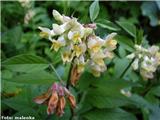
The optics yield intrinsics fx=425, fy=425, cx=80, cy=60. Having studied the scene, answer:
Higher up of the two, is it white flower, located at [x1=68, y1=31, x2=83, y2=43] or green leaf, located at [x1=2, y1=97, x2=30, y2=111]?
white flower, located at [x1=68, y1=31, x2=83, y2=43]

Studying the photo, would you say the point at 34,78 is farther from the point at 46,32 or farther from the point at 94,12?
the point at 94,12

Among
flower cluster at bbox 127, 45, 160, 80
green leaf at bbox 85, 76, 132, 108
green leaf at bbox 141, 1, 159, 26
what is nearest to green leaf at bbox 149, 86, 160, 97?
flower cluster at bbox 127, 45, 160, 80

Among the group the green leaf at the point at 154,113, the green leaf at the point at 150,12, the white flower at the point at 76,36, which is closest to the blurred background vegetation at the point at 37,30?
the green leaf at the point at 150,12

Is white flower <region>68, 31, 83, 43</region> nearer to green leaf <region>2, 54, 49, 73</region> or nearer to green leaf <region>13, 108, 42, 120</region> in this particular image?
green leaf <region>2, 54, 49, 73</region>

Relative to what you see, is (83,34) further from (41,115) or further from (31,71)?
(41,115)

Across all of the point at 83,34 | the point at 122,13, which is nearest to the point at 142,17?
the point at 122,13

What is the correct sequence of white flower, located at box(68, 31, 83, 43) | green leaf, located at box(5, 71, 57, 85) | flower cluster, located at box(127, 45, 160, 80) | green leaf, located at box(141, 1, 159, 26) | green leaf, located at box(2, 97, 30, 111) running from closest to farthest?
white flower, located at box(68, 31, 83, 43), green leaf, located at box(5, 71, 57, 85), green leaf, located at box(2, 97, 30, 111), flower cluster, located at box(127, 45, 160, 80), green leaf, located at box(141, 1, 159, 26)
